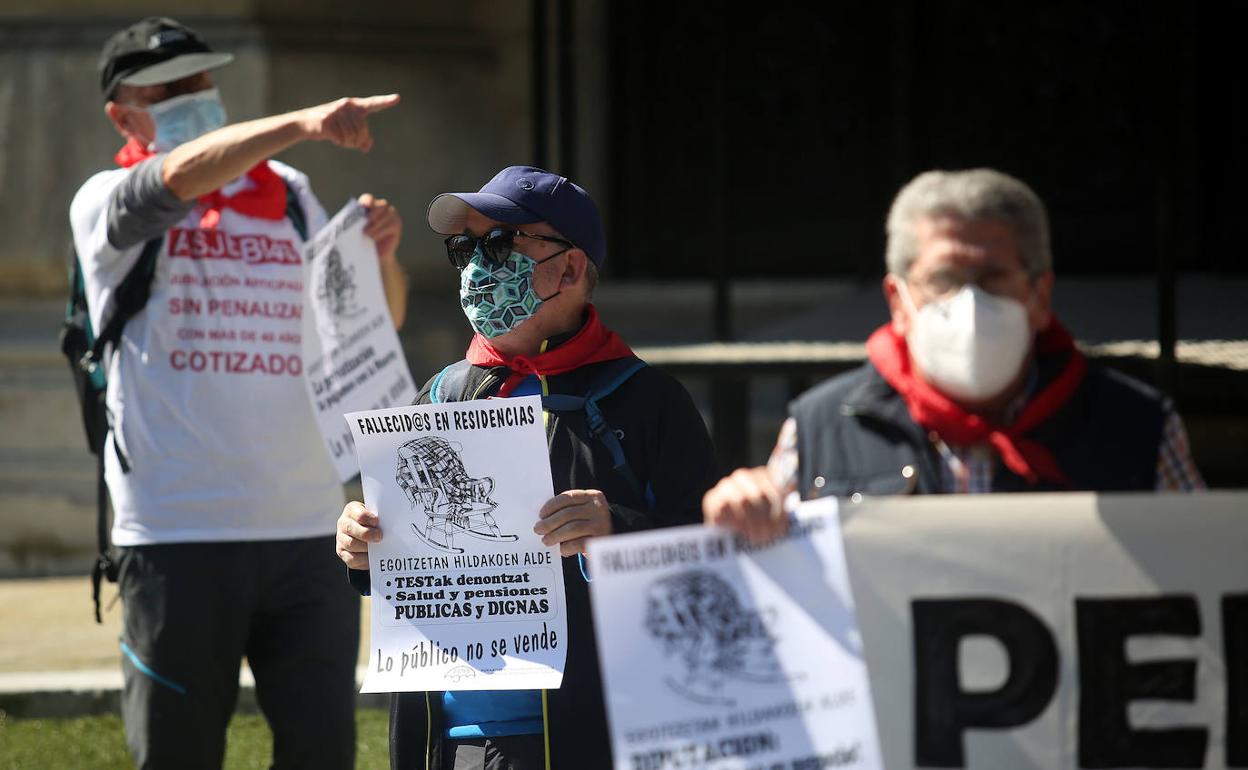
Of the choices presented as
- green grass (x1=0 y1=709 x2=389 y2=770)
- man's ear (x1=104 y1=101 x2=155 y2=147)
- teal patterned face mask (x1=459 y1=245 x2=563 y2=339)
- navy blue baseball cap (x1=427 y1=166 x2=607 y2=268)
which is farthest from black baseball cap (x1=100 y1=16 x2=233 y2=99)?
green grass (x1=0 y1=709 x2=389 y2=770)

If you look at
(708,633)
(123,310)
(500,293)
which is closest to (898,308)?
(708,633)

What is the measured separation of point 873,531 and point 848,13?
279 inches

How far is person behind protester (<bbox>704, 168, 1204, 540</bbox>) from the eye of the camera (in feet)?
8.73

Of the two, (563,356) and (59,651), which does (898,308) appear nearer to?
(563,356)

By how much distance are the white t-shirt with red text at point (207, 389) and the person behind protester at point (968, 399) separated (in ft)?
6.08

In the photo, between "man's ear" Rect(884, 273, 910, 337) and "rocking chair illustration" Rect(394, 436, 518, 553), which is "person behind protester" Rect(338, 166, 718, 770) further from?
"man's ear" Rect(884, 273, 910, 337)

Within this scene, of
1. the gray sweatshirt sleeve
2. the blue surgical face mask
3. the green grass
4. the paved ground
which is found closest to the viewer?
the gray sweatshirt sleeve

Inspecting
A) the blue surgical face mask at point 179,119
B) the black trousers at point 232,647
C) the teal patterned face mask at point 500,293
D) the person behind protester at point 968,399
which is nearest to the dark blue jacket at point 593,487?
the teal patterned face mask at point 500,293

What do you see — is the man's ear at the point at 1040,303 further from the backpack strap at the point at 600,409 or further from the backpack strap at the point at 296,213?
the backpack strap at the point at 296,213

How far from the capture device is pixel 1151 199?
9.46m

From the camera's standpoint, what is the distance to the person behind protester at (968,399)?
2.66 m

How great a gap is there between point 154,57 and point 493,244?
62.6 inches

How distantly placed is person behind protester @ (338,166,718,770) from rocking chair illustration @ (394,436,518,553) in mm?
98

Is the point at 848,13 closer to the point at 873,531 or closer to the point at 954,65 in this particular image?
the point at 954,65
